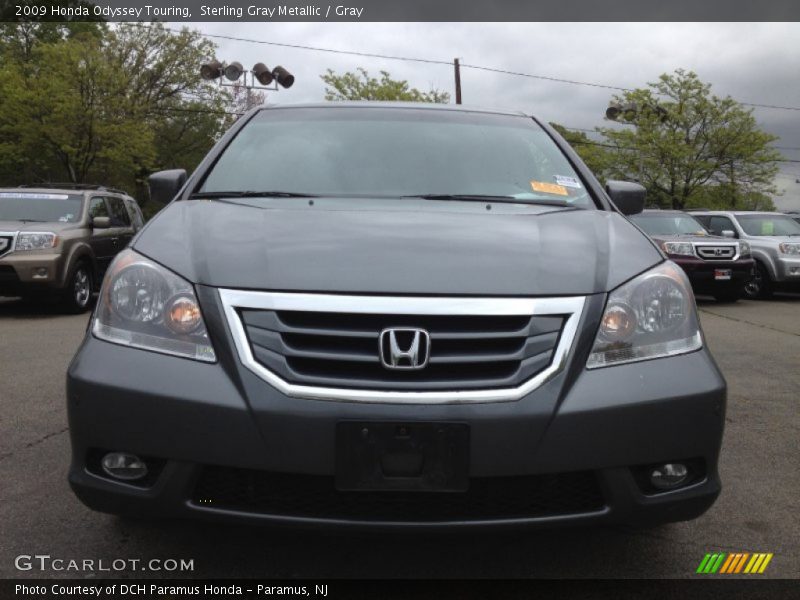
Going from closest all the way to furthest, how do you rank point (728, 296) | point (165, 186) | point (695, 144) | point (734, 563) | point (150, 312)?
1. point (150, 312)
2. point (734, 563)
3. point (165, 186)
4. point (728, 296)
5. point (695, 144)

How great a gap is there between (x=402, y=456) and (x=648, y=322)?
31.9 inches

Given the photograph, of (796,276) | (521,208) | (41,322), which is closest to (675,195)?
(796,276)

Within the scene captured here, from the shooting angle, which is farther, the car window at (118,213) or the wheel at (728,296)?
the wheel at (728,296)

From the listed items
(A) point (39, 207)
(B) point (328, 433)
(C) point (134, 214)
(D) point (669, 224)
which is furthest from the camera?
(D) point (669, 224)

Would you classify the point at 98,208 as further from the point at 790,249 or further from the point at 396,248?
the point at 790,249

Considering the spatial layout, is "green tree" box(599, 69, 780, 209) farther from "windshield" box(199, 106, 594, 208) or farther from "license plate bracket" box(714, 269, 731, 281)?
"windshield" box(199, 106, 594, 208)

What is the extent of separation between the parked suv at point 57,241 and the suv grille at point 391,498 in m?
8.28

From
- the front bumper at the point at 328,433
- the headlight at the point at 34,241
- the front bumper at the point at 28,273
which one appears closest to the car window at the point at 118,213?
the headlight at the point at 34,241

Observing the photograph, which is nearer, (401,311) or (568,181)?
(401,311)

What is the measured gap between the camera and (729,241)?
42.3 feet

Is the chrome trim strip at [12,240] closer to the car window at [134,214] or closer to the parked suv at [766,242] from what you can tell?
the car window at [134,214]

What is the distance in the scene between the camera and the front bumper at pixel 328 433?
196cm

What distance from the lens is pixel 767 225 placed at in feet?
48.4

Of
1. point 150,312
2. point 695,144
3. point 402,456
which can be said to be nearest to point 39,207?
point 150,312
